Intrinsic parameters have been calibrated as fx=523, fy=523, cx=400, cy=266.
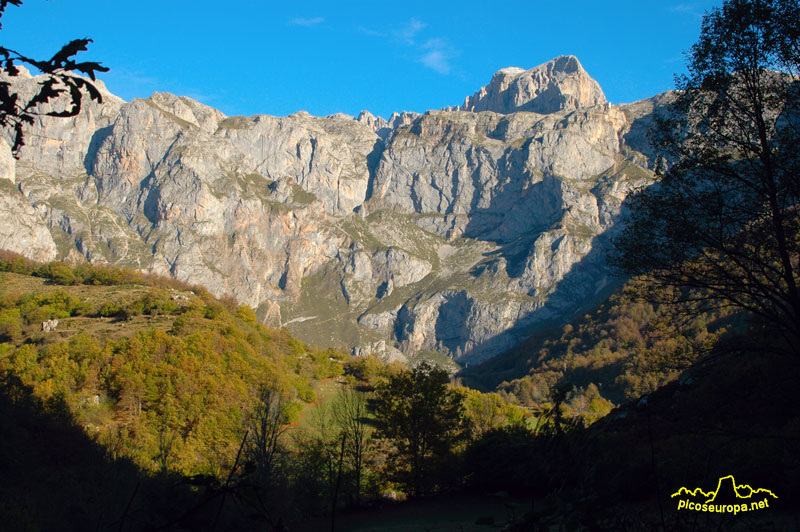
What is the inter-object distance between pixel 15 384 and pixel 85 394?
19.6 ft

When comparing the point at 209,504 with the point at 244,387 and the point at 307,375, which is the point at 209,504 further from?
the point at 307,375

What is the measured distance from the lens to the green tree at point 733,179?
37.3 feet

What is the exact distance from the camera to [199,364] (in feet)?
157

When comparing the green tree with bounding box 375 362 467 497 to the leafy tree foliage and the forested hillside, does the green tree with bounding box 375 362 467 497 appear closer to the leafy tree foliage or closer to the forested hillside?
the leafy tree foliage

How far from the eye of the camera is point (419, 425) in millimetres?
31031

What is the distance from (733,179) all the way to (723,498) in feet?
27.4

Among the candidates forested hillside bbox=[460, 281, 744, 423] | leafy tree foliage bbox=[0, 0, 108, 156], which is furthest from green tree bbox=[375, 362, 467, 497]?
forested hillside bbox=[460, 281, 744, 423]

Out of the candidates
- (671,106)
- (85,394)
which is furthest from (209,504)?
(85,394)

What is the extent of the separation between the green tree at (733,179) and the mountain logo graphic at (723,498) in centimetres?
494

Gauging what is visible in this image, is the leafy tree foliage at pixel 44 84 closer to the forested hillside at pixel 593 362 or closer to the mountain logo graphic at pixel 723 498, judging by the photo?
the mountain logo graphic at pixel 723 498

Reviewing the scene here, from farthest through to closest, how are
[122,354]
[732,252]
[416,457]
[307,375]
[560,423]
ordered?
[307,375] → [122,354] → [416,457] → [732,252] → [560,423]

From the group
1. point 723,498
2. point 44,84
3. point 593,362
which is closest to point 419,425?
point 723,498

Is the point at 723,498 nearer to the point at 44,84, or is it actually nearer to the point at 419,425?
the point at 44,84

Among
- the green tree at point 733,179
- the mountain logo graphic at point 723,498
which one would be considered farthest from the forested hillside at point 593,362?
the mountain logo graphic at point 723,498
